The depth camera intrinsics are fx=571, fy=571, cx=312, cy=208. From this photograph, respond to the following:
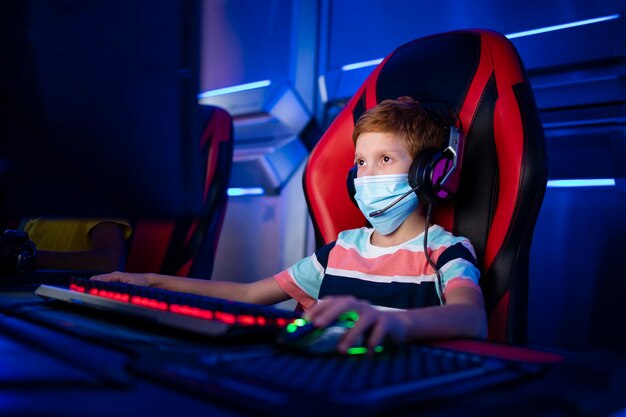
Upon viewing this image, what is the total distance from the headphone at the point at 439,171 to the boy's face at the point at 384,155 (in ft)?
0.26

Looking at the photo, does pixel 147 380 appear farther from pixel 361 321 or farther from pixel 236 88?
pixel 236 88

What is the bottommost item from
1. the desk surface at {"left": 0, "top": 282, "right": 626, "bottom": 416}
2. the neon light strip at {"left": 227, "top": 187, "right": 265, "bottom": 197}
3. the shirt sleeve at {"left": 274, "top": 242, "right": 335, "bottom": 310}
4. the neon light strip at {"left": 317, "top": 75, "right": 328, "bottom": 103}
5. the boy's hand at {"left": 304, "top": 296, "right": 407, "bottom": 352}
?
the shirt sleeve at {"left": 274, "top": 242, "right": 335, "bottom": 310}

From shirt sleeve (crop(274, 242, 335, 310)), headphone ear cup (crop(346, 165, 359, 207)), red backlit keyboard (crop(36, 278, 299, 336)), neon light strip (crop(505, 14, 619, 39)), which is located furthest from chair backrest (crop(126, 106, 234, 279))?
red backlit keyboard (crop(36, 278, 299, 336))

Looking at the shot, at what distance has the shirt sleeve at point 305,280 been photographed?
1.11 m

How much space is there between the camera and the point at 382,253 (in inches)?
40.8

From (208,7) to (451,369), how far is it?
2.32 meters

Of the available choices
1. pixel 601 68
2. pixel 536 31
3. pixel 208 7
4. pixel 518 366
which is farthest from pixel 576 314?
pixel 208 7

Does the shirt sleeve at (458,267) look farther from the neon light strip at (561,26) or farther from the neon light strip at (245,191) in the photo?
the neon light strip at (245,191)

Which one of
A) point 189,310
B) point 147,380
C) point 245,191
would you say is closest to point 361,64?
point 245,191

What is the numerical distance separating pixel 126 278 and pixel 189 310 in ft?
1.33

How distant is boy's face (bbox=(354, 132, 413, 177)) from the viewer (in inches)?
40.0

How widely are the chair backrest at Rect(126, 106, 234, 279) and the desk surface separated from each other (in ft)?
3.73

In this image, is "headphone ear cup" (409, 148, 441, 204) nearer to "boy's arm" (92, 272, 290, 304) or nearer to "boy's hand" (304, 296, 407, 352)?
"boy's arm" (92, 272, 290, 304)

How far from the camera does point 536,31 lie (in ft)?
4.67
